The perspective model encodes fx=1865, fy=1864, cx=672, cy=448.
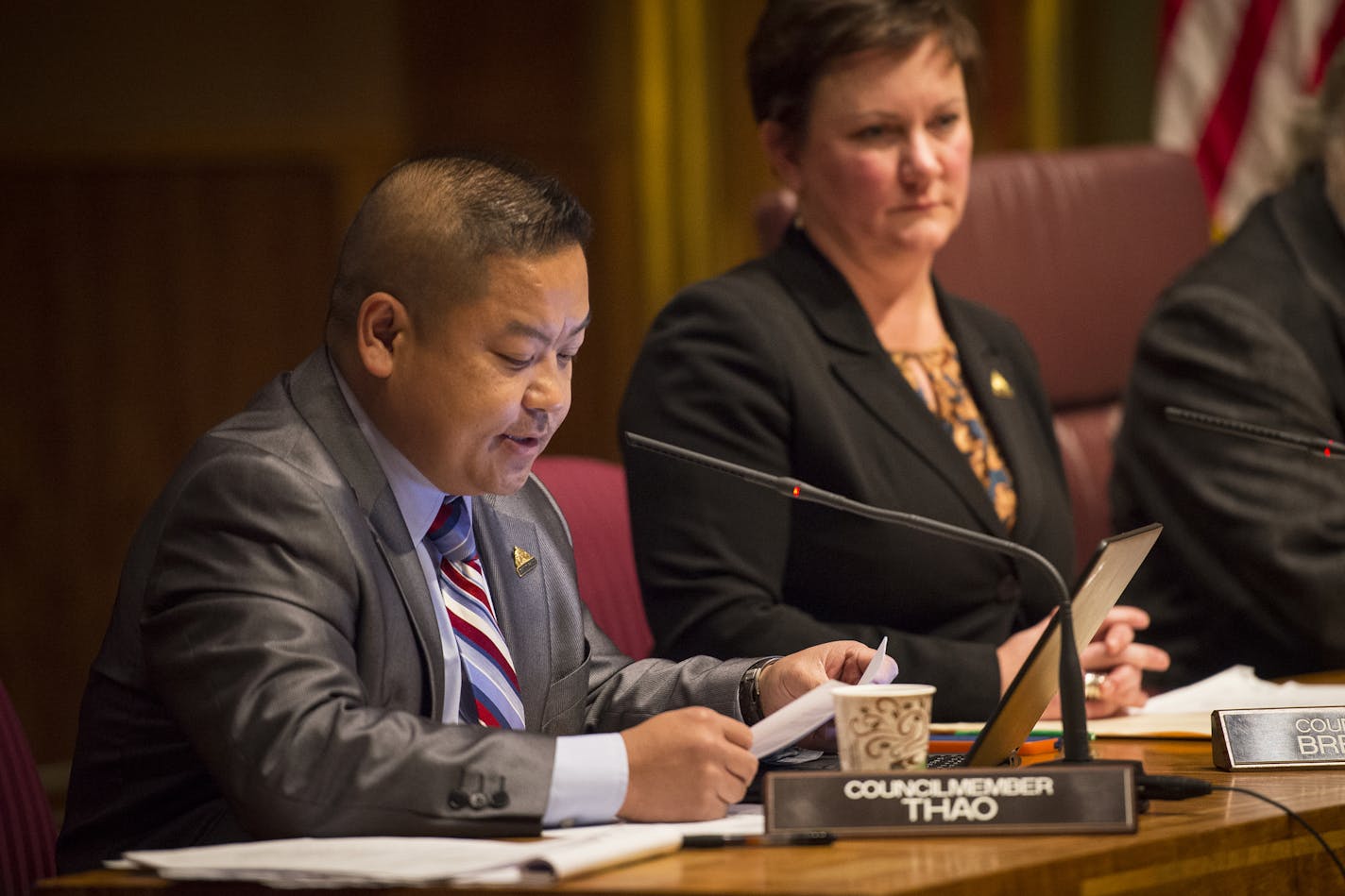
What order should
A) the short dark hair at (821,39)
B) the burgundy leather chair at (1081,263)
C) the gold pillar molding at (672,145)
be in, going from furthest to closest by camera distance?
the gold pillar molding at (672,145)
the burgundy leather chair at (1081,263)
the short dark hair at (821,39)

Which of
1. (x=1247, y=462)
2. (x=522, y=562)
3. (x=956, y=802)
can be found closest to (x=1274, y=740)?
(x=956, y=802)

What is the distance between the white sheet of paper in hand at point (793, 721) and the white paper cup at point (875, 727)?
38 millimetres

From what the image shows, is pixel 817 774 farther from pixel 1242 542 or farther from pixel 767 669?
pixel 1242 542

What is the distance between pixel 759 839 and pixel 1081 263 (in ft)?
8.58

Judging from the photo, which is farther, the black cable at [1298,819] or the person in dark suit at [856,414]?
the person in dark suit at [856,414]

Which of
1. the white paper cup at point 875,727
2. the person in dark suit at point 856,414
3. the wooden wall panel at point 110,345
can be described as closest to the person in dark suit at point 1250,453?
the person in dark suit at point 856,414

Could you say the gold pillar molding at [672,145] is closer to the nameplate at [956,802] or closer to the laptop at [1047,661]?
the laptop at [1047,661]

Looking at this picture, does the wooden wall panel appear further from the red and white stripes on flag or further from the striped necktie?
the striped necktie

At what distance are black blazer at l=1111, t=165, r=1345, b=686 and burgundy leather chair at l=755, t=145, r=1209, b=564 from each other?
0.62 meters

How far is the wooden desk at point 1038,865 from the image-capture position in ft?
4.14

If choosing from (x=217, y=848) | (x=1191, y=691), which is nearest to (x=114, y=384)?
(x=1191, y=691)

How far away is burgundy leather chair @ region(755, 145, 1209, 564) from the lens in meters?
3.69

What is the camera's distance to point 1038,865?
130 centimetres

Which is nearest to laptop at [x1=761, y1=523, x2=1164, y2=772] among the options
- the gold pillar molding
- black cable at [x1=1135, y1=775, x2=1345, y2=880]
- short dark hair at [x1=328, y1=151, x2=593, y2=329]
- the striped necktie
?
black cable at [x1=1135, y1=775, x2=1345, y2=880]
